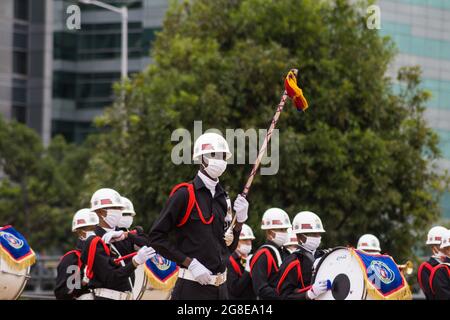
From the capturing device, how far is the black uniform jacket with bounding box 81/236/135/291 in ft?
38.8

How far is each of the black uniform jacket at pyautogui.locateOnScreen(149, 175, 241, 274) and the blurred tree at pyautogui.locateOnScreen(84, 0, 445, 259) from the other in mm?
14032

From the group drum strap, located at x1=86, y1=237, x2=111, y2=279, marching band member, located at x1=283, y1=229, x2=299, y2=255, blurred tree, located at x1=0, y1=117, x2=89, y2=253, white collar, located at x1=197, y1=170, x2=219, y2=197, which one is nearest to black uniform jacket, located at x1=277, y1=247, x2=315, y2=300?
marching band member, located at x1=283, y1=229, x2=299, y2=255

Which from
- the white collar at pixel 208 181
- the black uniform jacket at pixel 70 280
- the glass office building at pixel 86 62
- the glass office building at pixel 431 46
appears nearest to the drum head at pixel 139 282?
the black uniform jacket at pixel 70 280

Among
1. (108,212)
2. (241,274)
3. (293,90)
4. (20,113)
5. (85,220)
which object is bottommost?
(20,113)

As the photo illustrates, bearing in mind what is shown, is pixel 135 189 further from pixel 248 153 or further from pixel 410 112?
pixel 410 112

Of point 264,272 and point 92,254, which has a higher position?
point 92,254

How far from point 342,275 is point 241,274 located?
4637 mm

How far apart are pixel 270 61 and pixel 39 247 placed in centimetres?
2201

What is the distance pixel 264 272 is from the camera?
45.3ft

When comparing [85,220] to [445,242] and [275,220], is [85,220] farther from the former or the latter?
[445,242]

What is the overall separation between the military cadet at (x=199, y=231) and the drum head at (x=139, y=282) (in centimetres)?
439

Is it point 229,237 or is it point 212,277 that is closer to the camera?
point 212,277

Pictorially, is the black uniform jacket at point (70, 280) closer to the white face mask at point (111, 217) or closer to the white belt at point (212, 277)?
the white face mask at point (111, 217)

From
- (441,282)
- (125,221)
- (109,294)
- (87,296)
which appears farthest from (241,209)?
(441,282)
